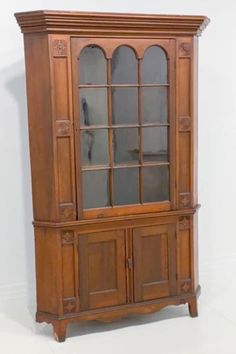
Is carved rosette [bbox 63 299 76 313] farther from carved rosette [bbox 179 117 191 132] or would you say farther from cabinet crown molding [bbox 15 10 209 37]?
cabinet crown molding [bbox 15 10 209 37]

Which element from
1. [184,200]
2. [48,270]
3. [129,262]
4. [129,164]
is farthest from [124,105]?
[48,270]

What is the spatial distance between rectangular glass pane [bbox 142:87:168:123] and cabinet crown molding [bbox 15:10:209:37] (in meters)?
0.30

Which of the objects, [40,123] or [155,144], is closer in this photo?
[40,123]

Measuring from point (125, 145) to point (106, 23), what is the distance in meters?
0.65

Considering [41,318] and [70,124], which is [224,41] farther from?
[41,318]

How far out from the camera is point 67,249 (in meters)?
2.85

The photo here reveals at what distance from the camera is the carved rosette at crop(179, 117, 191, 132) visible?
9.70 ft

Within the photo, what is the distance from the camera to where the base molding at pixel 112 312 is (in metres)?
2.89

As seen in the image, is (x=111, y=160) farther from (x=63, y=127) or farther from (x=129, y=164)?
(x=63, y=127)

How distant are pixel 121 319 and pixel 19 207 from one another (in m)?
0.97

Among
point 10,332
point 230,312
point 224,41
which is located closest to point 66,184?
point 10,332

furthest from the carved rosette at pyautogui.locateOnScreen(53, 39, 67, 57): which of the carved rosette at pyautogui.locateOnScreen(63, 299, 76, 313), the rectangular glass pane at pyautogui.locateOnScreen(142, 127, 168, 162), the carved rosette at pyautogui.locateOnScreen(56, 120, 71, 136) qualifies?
the carved rosette at pyautogui.locateOnScreen(63, 299, 76, 313)

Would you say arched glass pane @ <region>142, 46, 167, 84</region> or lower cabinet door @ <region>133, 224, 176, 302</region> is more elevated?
arched glass pane @ <region>142, 46, 167, 84</region>

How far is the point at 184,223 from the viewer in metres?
3.06
